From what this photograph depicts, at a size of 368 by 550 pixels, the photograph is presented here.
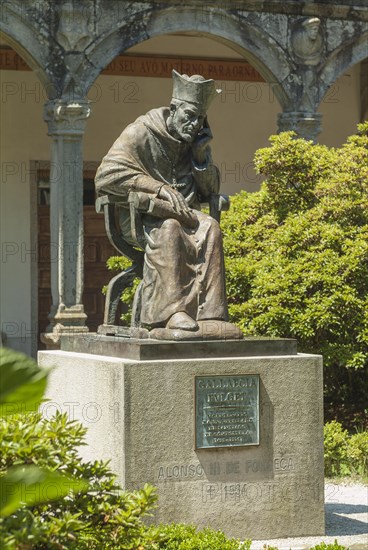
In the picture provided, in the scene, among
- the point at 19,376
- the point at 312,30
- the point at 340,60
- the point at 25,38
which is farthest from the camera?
the point at 340,60

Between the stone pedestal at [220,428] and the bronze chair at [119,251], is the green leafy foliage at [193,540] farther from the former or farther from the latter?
the bronze chair at [119,251]

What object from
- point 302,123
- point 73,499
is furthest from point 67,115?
point 73,499

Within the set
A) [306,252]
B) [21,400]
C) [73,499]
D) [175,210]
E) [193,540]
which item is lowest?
[193,540]

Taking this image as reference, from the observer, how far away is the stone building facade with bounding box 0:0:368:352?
14.4m

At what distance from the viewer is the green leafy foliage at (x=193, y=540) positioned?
6.22 meters

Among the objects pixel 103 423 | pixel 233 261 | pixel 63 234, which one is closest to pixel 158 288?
pixel 103 423

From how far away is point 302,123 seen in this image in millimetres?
15805

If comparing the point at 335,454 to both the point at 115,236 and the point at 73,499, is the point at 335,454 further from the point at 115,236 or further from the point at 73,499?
the point at 73,499

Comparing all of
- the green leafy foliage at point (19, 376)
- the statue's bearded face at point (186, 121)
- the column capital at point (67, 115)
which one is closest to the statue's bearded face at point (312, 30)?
the column capital at point (67, 115)

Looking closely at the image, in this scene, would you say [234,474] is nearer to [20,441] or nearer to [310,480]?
[310,480]

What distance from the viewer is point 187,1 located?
15031 mm

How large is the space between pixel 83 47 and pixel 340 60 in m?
3.58

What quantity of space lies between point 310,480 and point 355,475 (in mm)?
2958

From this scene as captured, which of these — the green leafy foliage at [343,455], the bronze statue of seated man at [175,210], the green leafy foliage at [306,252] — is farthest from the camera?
A: the green leafy foliage at [306,252]
